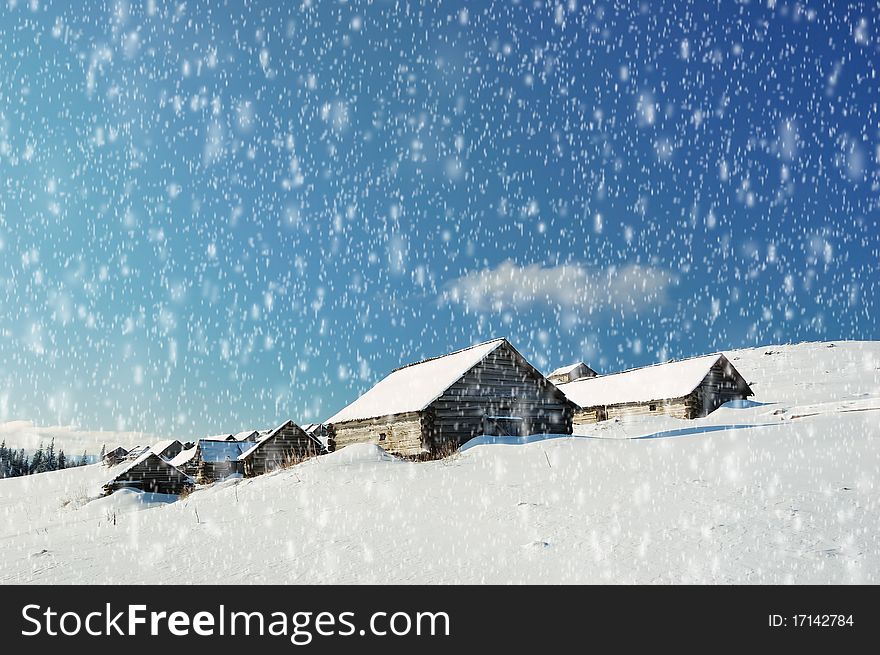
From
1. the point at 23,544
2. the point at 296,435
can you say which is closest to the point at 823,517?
the point at 23,544

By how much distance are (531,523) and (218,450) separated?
49.7 m

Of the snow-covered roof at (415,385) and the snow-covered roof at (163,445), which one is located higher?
the snow-covered roof at (415,385)

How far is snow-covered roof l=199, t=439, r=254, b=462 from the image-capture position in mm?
50219

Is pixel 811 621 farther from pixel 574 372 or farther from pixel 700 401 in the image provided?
pixel 574 372

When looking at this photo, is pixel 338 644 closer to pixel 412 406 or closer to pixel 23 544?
pixel 23 544

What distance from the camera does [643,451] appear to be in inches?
552

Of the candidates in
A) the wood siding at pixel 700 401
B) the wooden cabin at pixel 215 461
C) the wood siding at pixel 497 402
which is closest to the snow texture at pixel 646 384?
the wood siding at pixel 700 401

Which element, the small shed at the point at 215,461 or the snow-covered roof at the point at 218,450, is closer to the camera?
the small shed at the point at 215,461

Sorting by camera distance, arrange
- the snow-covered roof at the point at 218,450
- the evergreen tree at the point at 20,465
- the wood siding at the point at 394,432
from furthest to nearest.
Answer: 1. the evergreen tree at the point at 20,465
2. the snow-covered roof at the point at 218,450
3. the wood siding at the point at 394,432

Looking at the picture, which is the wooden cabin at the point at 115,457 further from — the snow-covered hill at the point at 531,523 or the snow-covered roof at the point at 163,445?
the snow-covered hill at the point at 531,523

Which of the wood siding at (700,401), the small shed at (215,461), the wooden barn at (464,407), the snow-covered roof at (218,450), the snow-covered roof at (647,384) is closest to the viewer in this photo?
the wooden barn at (464,407)

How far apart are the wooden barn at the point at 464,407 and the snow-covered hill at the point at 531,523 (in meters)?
7.08

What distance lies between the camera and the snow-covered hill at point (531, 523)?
21.7ft

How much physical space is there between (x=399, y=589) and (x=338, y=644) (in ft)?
3.48
